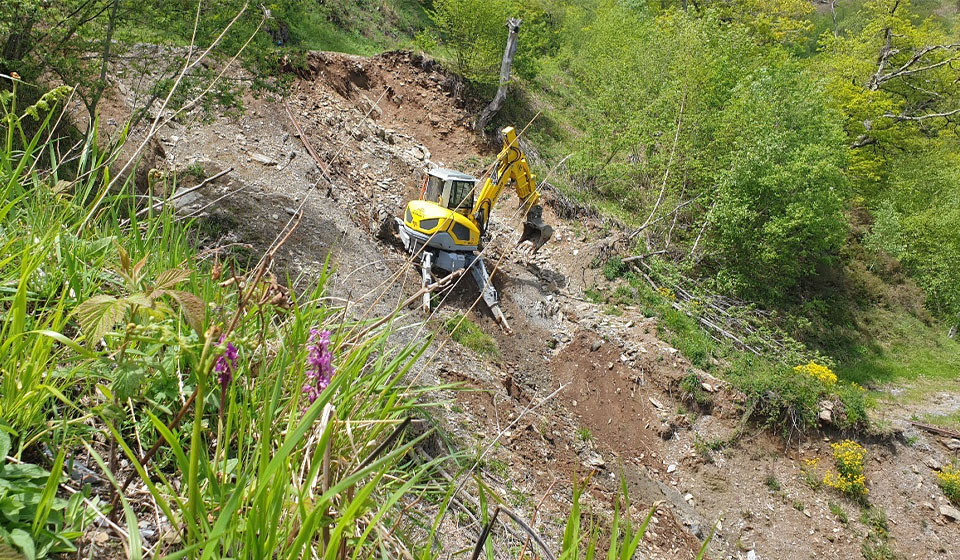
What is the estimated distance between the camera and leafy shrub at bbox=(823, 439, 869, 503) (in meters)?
8.23

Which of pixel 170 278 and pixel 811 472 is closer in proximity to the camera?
pixel 170 278

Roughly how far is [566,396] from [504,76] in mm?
11313

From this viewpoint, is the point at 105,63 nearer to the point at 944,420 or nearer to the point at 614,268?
the point at 614,268

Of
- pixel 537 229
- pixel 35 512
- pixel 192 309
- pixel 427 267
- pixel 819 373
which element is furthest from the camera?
pixel 537 229

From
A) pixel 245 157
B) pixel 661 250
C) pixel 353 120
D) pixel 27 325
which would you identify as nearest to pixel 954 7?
pixel 661 250

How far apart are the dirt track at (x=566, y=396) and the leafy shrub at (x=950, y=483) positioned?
6.2 inches

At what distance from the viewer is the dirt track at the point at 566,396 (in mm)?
6551

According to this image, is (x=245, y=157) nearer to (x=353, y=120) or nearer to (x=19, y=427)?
(x=353, y=120)

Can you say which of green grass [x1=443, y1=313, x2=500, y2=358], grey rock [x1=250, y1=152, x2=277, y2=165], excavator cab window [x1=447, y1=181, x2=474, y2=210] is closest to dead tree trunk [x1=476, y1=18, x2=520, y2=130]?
excavator cab window [x1=447, y1=181, x2=474, y2=210]

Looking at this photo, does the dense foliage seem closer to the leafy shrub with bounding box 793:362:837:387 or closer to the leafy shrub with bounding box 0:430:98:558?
the leafy shrub with bounding box 793:362:837:387

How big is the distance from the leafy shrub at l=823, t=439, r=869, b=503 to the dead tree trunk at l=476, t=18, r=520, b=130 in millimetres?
12523

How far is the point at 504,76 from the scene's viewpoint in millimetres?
16641

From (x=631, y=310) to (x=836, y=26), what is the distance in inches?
1591

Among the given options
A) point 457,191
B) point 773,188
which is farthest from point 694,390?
point 773,188
